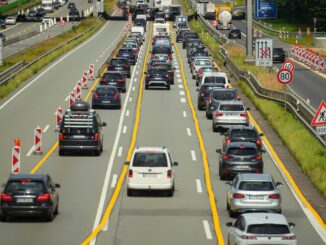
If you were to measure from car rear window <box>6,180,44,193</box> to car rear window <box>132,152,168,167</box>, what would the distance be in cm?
520

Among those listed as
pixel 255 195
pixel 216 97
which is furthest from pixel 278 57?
pixel 255 195

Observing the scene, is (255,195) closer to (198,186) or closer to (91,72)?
(198,186)

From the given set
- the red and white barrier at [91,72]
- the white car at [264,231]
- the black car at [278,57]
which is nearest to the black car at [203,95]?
the red and white barrier at [91,72]

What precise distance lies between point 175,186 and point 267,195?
666cm

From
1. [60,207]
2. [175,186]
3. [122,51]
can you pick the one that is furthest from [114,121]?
[122,51]

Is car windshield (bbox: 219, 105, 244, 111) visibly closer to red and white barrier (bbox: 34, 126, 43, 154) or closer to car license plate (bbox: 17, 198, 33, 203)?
red and white barrier (bbox: 34, 126, 43, 154)

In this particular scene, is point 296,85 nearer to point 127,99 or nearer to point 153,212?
point 127,99

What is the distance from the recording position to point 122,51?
274ft

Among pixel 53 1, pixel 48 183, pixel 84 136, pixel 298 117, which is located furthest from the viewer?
pixel 53 1

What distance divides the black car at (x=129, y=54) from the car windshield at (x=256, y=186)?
5387 cm

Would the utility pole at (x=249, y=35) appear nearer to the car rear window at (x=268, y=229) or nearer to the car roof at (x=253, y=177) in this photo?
the car roof at (x=253, y=177)

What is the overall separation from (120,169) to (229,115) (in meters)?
10.2

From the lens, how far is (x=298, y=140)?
137 ft

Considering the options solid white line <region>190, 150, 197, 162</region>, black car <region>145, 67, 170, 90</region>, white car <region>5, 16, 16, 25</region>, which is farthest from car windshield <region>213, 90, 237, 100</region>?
white car <region>5, 16, 16, 25</region>
